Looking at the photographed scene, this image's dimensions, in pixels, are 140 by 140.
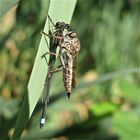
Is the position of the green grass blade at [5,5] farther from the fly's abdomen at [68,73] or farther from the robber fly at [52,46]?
the fly's abdomen at [68,73]

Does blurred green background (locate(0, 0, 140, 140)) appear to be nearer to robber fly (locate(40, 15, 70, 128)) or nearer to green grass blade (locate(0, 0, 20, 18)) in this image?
robber fly (locate(40, 15, 70, 128))

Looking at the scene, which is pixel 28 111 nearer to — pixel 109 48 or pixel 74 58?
pixel 74 58

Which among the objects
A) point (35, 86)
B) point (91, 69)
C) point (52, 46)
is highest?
point (91, 69)

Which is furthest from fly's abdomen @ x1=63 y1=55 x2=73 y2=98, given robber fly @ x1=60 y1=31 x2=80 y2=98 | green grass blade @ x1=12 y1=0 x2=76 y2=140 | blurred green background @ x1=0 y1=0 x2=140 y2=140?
blurred green background @ x1=0 y1=0 x2=140 y2=140

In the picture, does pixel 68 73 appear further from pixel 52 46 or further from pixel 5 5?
pixel 5 5

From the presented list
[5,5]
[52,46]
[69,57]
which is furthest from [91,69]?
[5,5]

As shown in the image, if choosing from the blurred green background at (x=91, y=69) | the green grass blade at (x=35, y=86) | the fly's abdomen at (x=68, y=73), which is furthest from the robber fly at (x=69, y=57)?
the blurred green background at (x=91, y=69)
